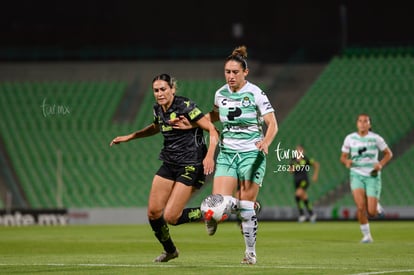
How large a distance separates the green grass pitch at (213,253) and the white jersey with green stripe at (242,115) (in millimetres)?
1487

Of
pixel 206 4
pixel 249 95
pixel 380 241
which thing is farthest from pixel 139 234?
pixel 206 4

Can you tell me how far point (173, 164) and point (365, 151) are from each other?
7.07 m

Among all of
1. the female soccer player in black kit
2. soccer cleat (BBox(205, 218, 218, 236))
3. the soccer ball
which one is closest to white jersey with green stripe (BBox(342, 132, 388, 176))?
the female soccer player in black kit

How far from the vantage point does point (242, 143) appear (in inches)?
454

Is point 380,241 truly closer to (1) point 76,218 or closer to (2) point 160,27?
(1) point 76,218

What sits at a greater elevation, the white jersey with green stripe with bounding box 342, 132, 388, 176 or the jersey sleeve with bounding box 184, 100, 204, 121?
the jersey sleeve with bounding box 184, 100, 204, 121

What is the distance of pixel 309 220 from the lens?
29953mm

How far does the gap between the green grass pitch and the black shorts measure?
3.44 feet

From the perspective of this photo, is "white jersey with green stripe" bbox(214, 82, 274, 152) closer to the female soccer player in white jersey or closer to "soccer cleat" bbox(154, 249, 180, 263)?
the female soccer player in white jersey

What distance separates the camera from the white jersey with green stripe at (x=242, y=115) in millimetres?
11469

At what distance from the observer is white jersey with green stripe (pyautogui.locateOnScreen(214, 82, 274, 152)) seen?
11.5 metres

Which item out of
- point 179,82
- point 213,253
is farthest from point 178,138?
point 179,82

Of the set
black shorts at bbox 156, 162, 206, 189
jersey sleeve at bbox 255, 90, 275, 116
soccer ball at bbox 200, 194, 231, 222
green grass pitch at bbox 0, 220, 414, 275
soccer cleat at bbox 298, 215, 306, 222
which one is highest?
jersey sleeve at bbox 255, 90, 275, 116

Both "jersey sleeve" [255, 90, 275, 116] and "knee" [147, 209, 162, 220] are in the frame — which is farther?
"knee" [147, 209, 162, 220]
